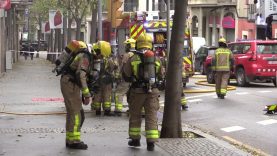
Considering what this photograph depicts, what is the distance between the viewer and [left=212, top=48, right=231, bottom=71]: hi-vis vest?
17469 mm

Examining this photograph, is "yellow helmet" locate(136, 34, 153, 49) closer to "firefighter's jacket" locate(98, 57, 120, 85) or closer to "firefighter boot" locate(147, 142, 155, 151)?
"firefighter boot" locate(147, 142, 155, 151)

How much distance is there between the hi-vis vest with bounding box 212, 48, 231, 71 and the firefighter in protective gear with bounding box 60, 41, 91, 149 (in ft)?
30.3

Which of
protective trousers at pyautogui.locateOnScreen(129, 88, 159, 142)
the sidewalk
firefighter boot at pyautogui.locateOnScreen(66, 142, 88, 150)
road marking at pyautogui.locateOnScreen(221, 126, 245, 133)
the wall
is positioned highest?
the wall

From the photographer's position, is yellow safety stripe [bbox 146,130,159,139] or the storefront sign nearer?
yellow safety stripe [bbox 146,130,159,139]

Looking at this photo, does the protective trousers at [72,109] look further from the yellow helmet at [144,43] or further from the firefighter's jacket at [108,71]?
the firefighter's jacket at [108,71]

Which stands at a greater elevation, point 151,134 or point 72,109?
point 72,109

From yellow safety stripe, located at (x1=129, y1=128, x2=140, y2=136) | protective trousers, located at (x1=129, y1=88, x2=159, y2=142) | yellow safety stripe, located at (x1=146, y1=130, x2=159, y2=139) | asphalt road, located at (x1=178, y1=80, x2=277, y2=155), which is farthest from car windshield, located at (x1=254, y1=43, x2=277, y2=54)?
yellow safety stripe, located at (x1=146, y1=130, x2=159, y2=139)

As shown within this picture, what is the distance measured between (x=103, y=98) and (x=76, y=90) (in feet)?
13.9

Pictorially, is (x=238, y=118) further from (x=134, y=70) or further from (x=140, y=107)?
(x=134, y=70)

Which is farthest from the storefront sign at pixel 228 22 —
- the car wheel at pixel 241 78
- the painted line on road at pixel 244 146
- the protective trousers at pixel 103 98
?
the painted line on road at pixel 244 146

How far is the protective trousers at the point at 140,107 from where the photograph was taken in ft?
28.4

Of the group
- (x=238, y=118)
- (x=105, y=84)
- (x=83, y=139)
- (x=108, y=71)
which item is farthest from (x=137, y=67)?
(x=238, y=118)

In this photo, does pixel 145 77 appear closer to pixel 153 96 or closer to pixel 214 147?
pixel 153 96

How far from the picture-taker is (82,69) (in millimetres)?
8656
